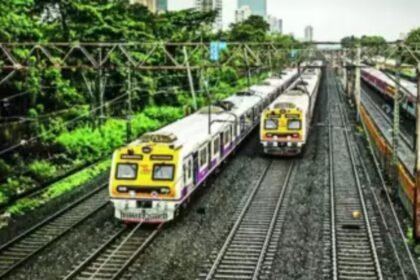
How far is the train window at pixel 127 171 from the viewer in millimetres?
20688

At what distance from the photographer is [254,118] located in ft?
131

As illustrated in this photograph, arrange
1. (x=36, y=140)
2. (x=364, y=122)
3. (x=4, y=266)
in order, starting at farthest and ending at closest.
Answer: (x=364, y=122) < (x=36, y=140) < (x=4, y=266)

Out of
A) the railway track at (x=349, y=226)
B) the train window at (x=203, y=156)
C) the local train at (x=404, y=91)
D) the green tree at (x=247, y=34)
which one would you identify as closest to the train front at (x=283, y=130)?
the railway track at (x=349, y=226)

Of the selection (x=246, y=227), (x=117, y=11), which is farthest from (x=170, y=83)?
(x=246, y=227)

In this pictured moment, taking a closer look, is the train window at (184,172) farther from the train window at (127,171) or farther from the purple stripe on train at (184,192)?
the train window at (127,171)

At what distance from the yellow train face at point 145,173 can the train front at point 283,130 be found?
12.7 metres

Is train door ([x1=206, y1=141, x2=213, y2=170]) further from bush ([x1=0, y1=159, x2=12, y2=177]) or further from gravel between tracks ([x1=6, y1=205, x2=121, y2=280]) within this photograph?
bush ([x1=0, y1=159, x2=12, y2=177])

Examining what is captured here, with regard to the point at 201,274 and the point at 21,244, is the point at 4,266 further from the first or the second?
the point at 201,274

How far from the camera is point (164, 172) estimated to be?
20578mm

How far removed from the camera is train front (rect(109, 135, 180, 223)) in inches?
804

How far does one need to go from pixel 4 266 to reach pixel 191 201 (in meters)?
8.12

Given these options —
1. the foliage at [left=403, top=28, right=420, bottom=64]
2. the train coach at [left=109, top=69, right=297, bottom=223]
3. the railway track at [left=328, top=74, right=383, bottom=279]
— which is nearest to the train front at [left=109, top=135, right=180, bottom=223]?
the train coach at [left=109, top=69, right=297, bottom=223]

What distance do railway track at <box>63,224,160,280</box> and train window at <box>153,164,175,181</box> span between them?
1498 mm

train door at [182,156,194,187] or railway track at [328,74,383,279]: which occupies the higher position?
train door at [182,156,194,187]
